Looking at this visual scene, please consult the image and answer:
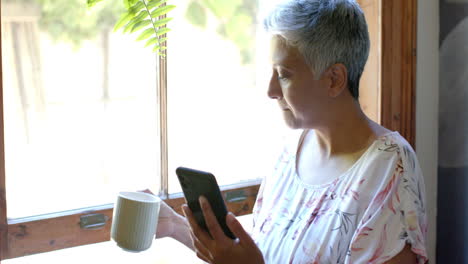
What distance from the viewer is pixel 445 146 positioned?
199cm

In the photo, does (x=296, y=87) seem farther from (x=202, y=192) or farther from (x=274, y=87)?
(x=202, y=192)

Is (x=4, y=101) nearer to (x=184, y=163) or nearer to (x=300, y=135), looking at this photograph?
(x=184, y=163)

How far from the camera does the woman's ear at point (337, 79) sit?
1.12 meters

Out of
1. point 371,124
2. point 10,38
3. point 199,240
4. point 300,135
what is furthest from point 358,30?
point 10,38

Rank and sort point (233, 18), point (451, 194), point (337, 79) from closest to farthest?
point (337, 79) → point (233, 18) → point (451, 194)

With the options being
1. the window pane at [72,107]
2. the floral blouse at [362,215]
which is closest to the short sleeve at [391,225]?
the floral blouse at [362,215]

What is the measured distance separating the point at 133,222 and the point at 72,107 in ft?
1.91

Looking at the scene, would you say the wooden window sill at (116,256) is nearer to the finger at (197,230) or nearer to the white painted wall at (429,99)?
the finger at (197,230)

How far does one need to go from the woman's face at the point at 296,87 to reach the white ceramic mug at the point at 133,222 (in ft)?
1.13

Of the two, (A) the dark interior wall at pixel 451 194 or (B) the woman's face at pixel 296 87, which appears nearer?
(B) the woman's face at pixel 296 87

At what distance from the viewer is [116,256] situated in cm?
151

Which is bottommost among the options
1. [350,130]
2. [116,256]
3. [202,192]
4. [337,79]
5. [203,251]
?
[116,256]

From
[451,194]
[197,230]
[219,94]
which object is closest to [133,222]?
[197,230]

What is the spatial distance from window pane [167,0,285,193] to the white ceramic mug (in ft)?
2.09
